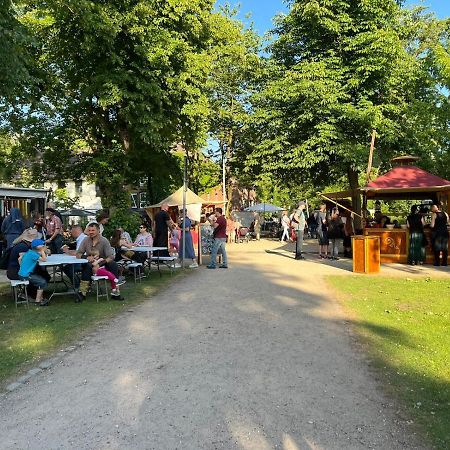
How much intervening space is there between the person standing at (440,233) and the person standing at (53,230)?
11252mm

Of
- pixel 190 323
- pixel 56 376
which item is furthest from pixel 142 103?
pixel 56 376

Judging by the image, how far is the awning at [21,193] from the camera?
21.8m

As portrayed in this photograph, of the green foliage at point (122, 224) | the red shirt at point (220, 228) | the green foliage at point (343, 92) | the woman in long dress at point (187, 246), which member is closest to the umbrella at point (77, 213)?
the green foliage at point (343, 92)

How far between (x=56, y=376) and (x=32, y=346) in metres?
1.27

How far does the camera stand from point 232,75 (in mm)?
33812

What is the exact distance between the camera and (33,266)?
8891 millimetres

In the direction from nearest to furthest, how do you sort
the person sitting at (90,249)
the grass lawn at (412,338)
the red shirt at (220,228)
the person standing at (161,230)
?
the grass lawn at (412,338) < the person sitting at (90,249) < the person standing at (161,230) < the red shirt at (220,228)

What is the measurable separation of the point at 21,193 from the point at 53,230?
9368mm

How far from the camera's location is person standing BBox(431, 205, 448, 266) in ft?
48.8

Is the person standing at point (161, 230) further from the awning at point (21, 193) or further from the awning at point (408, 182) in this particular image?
the awning at point (21, 193)

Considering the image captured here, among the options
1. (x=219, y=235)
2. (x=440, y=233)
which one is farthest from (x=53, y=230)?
(x=440, y=233)

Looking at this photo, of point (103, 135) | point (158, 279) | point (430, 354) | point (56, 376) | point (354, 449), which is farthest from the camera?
point (103, 135)

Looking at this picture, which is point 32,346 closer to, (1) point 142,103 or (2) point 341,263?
(2) point 341,263

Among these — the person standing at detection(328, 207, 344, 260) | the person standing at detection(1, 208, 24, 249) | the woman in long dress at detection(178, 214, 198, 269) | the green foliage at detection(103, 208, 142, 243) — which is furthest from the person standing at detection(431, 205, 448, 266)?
the person standing at detection(1, 208, 24, 249)
